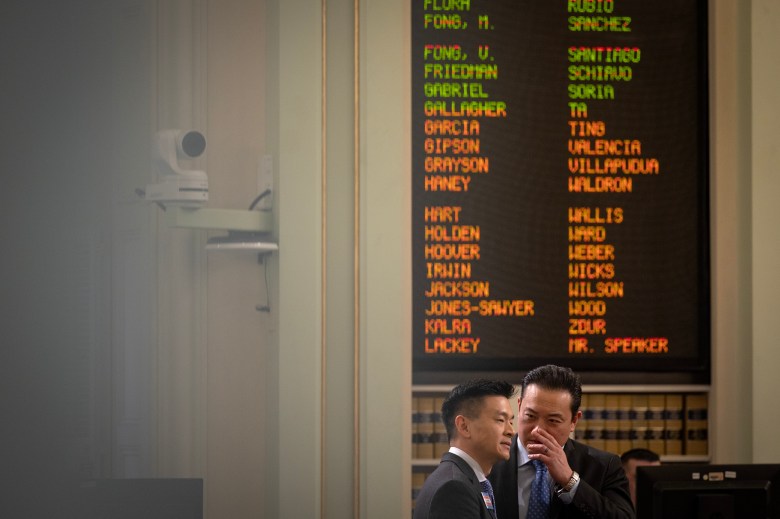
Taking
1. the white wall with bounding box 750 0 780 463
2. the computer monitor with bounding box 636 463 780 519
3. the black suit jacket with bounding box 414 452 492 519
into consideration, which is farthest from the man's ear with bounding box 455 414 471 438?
the white wall with bounding box 750 0 780 463

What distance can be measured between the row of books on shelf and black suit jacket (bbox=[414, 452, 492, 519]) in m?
1.56

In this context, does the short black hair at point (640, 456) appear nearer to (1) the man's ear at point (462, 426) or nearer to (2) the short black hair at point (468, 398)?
(2) the short black hair at point (468, 398)

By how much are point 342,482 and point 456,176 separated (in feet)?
4.47

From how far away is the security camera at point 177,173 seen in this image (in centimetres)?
373

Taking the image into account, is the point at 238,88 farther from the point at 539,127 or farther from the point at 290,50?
the point at 539,127

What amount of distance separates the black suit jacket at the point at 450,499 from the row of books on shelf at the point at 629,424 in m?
1.56

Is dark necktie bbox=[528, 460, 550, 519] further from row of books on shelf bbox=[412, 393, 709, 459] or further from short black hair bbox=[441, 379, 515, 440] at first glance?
row of books on shelf bbox=[412, 393, 709, 459]

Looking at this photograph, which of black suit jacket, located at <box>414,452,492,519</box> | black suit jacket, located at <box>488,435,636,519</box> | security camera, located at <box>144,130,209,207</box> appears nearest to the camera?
black suit jacket, located at <box>414,452,492,519</box>

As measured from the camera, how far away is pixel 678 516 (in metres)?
2.68

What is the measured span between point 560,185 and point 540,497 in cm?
166

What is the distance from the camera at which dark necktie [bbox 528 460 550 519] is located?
300 cm

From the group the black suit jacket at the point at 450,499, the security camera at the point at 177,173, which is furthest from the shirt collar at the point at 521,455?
the security camera at the point at 177,173

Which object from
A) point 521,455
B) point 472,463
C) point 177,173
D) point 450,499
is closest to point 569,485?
point 521,455

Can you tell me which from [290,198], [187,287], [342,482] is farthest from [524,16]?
[342,482]
